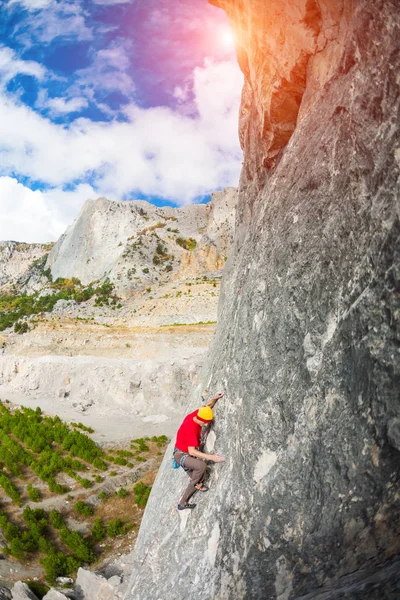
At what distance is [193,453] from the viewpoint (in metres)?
7.60

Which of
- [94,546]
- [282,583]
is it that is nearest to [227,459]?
[282,583]

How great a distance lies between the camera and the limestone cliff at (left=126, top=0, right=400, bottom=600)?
16.7ft

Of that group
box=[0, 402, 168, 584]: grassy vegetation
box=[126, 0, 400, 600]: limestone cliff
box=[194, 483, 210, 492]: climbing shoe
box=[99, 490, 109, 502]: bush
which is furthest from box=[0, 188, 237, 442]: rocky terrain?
box=[126, 0, 400, 600]: limestone cliff

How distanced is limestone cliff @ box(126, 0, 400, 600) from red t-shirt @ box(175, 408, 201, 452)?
51 centimetres

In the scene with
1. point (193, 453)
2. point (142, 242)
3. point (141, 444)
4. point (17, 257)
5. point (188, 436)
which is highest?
point (142, 242)

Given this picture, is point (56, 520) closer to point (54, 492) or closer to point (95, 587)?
point (54, 492)

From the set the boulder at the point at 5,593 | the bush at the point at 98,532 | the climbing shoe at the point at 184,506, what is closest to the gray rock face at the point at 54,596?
the boulder at the point at 5,593

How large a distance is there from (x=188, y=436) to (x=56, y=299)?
85503mm

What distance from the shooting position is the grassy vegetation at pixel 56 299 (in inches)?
2858

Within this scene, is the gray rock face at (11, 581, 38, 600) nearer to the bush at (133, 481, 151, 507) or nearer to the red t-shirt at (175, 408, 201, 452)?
the bush at (133, 481, 151, 507)

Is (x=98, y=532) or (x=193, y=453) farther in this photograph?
(x=98, y=532)

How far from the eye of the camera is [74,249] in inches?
4434

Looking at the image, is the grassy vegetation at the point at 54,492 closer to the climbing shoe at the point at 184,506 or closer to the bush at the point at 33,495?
the bush at the point at 33,495

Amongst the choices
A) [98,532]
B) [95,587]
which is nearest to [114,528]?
[98,532]
